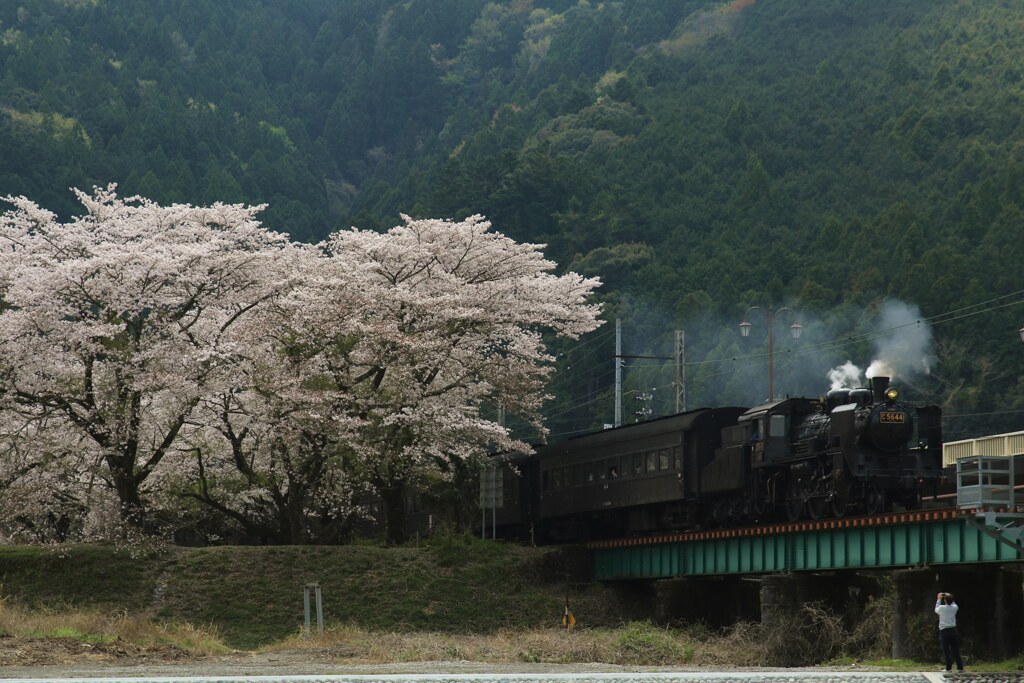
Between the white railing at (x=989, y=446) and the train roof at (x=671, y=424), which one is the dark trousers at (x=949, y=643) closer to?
the train roof at (x=671, y=424)

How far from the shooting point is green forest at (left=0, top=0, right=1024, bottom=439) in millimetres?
87312

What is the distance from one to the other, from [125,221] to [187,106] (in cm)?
12282

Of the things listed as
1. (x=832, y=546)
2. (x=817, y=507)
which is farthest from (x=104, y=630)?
(x=817, y=507)

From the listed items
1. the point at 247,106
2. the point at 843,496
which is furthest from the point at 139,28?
the point at 843,496

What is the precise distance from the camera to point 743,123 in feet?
424

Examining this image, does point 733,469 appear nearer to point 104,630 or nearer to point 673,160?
point 104,630

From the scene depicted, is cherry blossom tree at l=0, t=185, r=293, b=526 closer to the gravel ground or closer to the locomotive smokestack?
the gravel ground

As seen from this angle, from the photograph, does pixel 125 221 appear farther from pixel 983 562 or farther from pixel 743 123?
pixel 743 123

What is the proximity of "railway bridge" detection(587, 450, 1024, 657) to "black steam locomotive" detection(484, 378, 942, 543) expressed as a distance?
45.9 inches

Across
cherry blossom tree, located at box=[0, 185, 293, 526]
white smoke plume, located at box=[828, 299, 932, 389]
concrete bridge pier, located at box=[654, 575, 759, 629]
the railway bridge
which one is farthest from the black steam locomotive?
white smoke plume, located at box=[828, 299, 932, 389]

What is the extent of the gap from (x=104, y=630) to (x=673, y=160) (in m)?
102

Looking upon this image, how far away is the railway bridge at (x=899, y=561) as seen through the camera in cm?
2498

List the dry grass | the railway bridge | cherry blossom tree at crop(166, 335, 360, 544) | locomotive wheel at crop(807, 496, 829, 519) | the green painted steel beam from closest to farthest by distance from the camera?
1. the railway bridge
2. the green painted steel beam
3. the dry grass
4. locomotive wheel at crop(807, 496, 829, 519)
5. cherry blossom tree at crop(166, 335, 360, 544)

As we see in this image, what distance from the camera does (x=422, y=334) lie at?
134ft
